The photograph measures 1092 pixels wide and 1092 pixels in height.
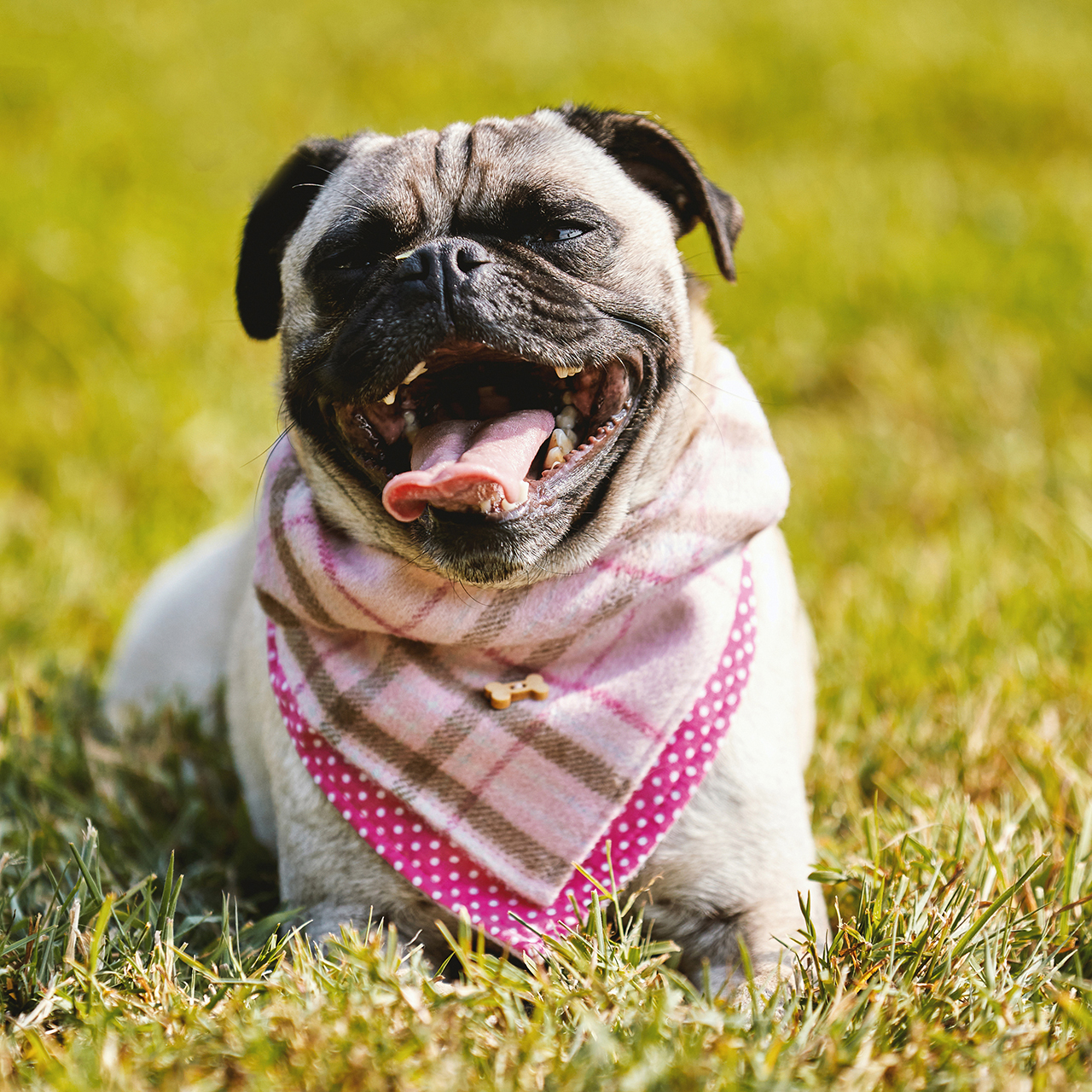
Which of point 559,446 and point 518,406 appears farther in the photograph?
point 518,406

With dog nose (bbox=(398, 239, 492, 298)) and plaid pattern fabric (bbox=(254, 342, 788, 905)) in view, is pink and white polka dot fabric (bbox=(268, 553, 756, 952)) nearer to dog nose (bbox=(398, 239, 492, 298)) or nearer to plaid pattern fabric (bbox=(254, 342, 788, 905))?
plaid pattern fabric (bbox=(254, 342, 788, 905))

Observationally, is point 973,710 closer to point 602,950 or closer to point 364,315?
point 602,950

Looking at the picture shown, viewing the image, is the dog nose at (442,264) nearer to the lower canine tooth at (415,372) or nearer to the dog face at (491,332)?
the dog face at (491,332)

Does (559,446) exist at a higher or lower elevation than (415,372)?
lower

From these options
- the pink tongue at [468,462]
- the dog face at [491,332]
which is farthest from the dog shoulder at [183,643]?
the pink tongue at [468,462]

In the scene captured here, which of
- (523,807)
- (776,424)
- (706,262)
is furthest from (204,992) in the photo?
(706,262)

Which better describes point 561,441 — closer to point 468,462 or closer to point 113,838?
point 468,462

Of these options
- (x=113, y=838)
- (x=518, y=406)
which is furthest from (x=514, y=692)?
(x=113, y=838)

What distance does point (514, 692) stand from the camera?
2529 millimetres

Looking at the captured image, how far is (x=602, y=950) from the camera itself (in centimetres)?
221

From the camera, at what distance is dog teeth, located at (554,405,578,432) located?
8.40ft

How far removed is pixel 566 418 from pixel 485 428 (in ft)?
0.72

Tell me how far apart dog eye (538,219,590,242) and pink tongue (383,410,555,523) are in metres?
0.41

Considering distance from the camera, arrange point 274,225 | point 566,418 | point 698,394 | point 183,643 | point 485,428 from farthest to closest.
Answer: point 183,643 < point 274,225 < point 698,394 < point 566,418 < point 485,428
